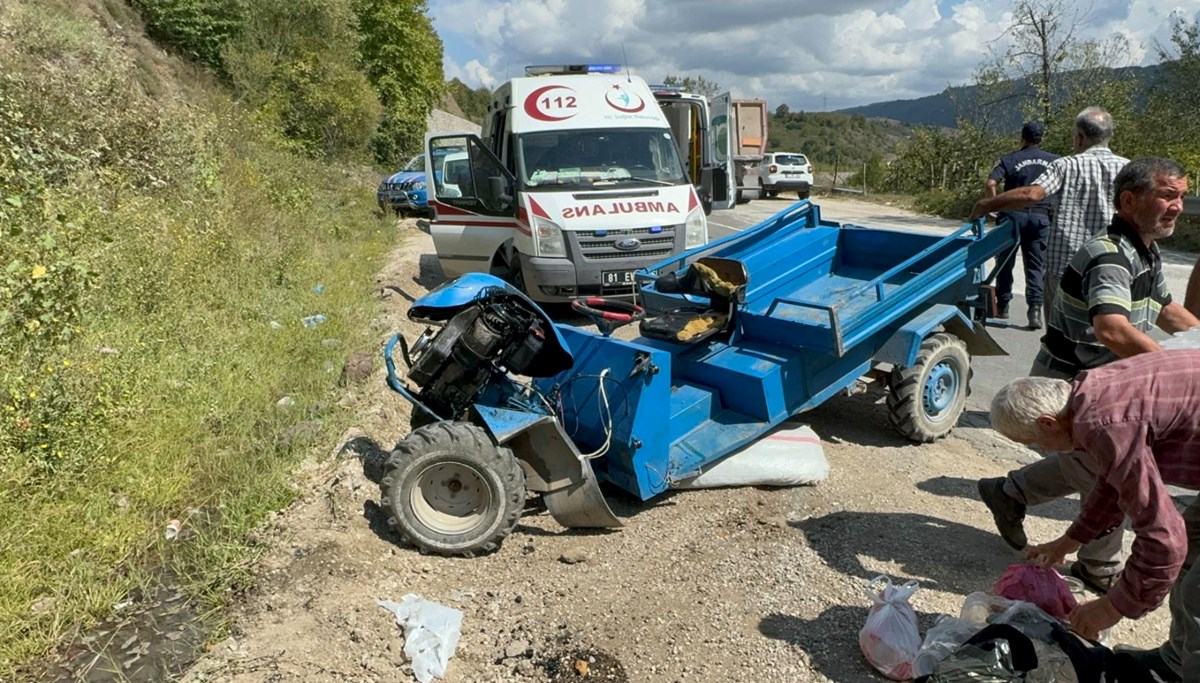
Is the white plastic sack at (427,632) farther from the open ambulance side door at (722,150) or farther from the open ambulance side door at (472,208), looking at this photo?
the open ambulance side door at (722,150)

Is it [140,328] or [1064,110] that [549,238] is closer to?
[140,328]

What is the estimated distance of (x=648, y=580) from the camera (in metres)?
3.56

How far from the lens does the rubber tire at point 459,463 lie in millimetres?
3621

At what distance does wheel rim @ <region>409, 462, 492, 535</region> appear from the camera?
146 inches

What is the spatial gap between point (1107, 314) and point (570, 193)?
556 cm

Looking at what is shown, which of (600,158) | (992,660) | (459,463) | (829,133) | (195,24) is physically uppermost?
(195,24)

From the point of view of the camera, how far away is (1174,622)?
2.33m

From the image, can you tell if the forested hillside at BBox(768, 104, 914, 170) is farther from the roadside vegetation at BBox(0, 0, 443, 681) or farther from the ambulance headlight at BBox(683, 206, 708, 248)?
the ambulance headlight at BBox(683, 206, 708, 248)

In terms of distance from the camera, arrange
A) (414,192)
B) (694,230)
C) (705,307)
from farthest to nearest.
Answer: (414,192) → (694,230) → (705,307)

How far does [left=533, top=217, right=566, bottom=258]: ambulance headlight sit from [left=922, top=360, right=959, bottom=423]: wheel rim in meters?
3.88

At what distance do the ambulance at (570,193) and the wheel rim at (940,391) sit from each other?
135 inches

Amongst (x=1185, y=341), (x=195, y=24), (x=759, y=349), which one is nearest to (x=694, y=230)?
(x=759, y=349)

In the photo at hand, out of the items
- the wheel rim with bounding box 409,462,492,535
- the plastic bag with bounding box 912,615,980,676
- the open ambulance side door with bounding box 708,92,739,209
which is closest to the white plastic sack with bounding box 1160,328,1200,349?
the plastic bag with bounding box 912,615,980,676

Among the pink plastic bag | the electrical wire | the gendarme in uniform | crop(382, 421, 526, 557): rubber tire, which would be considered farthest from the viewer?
the gendarme in uniform
